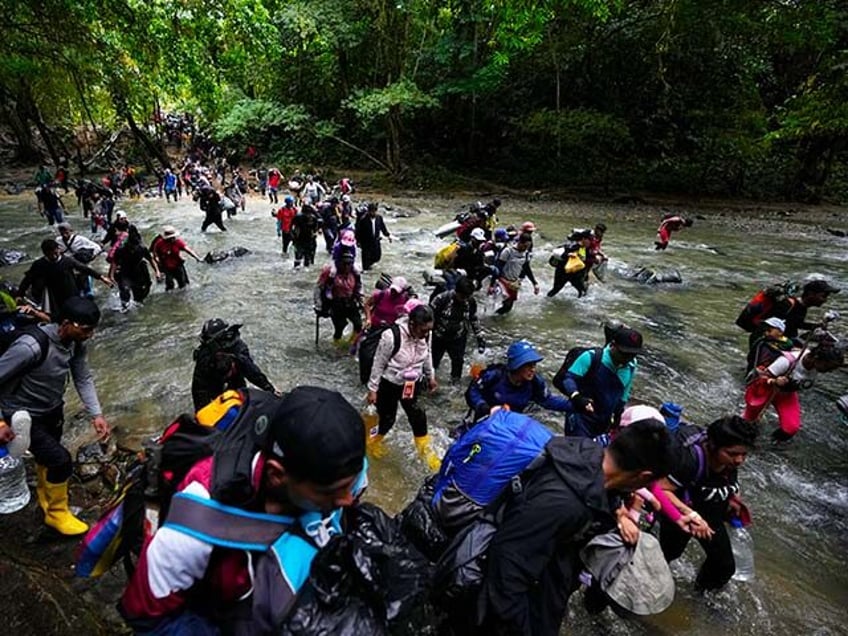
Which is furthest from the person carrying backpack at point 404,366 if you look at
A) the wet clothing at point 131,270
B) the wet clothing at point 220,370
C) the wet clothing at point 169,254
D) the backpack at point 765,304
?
the wet clothing at point 169,254

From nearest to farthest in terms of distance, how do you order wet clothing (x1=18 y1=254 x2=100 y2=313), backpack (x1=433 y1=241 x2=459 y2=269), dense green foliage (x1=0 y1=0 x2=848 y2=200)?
wet clothing (x1=18 y1=254 x2=100 y2=313) < backpack (x1=433 y1=241 x2=459 y2=269) < dense green foliage (x1=0 y1=0 x2=848 y2=200)

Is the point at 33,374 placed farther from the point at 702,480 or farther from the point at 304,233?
the point at 304,233

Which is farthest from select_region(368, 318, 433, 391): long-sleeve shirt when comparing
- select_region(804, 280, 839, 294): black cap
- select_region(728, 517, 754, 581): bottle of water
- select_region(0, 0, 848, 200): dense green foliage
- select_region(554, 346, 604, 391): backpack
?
select_region(0, 0, 848, 200): dense green foliage

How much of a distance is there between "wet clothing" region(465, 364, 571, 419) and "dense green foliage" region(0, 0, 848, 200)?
A: 531 inches

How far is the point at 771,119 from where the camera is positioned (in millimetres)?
20188

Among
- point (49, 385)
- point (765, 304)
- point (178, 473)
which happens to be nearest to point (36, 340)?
point (49, 385)

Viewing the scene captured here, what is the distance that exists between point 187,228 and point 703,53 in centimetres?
2292

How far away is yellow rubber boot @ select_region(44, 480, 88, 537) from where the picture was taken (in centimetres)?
375

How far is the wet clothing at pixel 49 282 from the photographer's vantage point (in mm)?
6687

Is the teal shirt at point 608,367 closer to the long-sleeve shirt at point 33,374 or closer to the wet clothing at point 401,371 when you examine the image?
the wet clothing at point 401,371

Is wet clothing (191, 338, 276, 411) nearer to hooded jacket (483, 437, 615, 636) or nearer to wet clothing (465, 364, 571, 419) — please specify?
wet clothing (465, 364, 571, 419)

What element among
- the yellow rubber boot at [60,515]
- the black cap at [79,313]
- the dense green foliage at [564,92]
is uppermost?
the dense green foliage at [564,92]

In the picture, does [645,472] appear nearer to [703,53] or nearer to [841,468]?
[841,468]

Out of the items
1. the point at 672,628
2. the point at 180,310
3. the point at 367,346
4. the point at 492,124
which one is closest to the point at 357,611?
the point at 672,628
